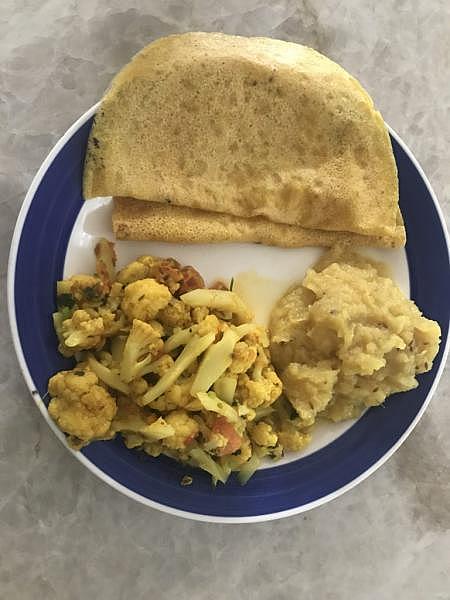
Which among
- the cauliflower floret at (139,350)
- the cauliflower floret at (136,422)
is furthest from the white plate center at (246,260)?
the cauliflower floret at (136,422)

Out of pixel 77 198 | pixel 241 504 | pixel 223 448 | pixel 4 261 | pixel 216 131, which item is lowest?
pixel 241 504

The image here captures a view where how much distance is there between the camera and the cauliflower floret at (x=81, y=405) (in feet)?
5.24

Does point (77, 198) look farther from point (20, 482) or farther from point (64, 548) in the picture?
point (64, 548)

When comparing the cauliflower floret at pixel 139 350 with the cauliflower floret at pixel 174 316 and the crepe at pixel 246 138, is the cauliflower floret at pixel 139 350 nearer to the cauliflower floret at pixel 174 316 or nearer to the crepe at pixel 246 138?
the cauliflower floret at pixel 174 316

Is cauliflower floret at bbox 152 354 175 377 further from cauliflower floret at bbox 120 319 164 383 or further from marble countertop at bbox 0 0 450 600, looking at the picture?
marble countertop at bbox 0 0 450 600

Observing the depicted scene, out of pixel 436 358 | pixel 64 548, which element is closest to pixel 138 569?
pixel 64 548

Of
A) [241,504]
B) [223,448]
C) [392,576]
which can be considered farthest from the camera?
[392,576]

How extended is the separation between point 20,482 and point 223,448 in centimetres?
60

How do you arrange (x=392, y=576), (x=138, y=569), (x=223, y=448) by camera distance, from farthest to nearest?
(x=392, y=576), (x=138, y=569), (x=223, y=448)

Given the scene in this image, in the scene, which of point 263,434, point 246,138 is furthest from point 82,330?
point 246,138

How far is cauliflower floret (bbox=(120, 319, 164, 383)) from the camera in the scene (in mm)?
1604

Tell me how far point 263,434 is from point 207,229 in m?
0.54

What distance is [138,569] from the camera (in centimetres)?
195

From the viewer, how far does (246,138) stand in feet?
5.74
